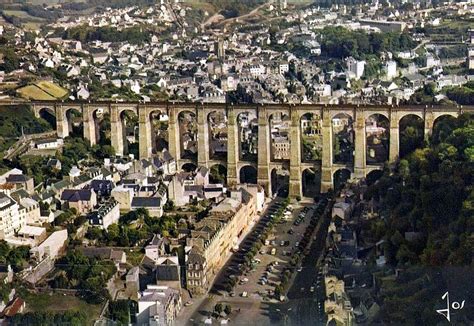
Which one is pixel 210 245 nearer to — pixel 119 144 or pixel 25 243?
pixel 25 243

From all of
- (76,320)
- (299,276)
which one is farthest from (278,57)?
(76,320)

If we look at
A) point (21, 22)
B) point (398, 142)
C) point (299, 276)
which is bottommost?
point (299, 276)

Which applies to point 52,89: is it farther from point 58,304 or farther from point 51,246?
point 58,304

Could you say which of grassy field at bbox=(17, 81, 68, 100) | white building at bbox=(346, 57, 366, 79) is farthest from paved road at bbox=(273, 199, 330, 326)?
white building at bbox=(346, 57, 366, 79)

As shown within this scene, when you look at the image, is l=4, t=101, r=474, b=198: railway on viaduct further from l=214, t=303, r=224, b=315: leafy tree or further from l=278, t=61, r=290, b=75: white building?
l=278, t=61, r=290, b=75: white building

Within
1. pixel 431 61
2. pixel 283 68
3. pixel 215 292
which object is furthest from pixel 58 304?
pixel 431 61

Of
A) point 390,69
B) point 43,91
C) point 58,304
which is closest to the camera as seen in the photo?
point 58,304
